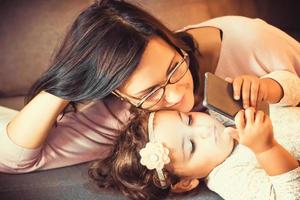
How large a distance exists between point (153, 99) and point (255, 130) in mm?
220

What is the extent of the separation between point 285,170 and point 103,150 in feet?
1.55

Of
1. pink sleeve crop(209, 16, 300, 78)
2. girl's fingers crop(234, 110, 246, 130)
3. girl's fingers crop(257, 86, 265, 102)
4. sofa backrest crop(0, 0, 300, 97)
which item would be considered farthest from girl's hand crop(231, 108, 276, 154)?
sofa backrest crop(0, 0, 300, 97)

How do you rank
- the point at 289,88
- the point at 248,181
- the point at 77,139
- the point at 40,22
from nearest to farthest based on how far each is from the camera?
the point at 248,181 → the point at 289,88 → the point at 77,139 → the point at 40,22

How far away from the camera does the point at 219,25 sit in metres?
1.20

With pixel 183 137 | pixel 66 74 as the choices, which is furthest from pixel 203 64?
pixel 66 74

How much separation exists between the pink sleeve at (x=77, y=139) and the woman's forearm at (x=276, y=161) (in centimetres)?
40

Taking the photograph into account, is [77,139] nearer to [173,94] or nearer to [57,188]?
[57,188]

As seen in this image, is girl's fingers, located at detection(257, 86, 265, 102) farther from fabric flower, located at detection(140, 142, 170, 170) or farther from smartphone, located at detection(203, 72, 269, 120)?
fabric flower, located at detection(140, 142, 170, 170)

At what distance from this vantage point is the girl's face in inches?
38.9

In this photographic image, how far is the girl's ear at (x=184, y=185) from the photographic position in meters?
1.02

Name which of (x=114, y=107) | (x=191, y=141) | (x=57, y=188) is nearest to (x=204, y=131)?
(x=191, y=141)

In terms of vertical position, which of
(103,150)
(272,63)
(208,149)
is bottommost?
(103,150)

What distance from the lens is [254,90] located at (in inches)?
38.2

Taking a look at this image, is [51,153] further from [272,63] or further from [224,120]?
[272,63]
